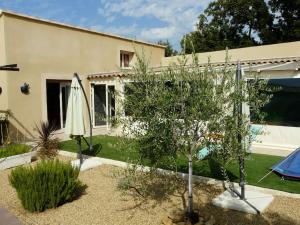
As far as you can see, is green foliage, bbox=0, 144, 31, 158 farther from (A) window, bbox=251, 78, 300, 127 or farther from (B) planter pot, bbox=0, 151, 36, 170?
(A) window, bbox=251, 78, 300, 127

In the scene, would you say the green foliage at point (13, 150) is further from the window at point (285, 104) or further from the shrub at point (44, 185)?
the window at point (285, 104)

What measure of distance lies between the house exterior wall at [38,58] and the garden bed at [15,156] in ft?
19.4

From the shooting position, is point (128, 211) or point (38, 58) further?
point (38, 58)

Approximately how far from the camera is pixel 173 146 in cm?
799

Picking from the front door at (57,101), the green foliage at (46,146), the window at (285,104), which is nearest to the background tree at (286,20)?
the window at (285,104)

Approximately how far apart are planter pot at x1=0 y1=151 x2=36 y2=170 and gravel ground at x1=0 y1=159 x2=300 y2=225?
4.29m

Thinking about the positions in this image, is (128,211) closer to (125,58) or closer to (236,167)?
(236,167)

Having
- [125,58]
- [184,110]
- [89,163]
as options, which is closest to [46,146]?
[89,163]

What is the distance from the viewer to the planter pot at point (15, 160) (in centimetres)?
1597

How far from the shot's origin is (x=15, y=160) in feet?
54.0

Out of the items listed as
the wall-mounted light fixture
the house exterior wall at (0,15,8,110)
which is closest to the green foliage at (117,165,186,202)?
the wall-mounted light fixture

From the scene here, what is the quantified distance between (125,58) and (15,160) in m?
19.3

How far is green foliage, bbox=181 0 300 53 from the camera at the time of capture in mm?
49969

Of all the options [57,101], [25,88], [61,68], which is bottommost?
[57,101]
